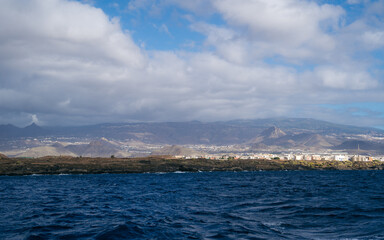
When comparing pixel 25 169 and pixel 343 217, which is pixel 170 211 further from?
pixel 25 169

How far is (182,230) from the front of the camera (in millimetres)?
27719

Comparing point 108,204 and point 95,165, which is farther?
point 95,165

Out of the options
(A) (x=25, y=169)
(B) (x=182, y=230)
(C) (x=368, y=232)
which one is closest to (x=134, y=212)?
(B) (x=182, y=230)

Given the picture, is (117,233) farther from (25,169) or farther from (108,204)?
(25,169)

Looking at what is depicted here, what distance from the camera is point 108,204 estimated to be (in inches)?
1775

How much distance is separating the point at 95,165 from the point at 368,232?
186 meters

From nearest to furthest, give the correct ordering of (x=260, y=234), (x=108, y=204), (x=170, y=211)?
(x=260, y=234) < (x=170, y=211) < (x=108, y=204)

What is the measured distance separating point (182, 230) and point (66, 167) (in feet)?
570

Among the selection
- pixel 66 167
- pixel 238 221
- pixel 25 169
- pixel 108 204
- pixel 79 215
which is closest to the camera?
pixel 238 221

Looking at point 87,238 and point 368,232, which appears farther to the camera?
point 368,232

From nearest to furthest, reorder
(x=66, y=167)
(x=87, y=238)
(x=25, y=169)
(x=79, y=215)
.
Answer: (x=87, y=238) → (x=79, y=215) → (x=25, y=169) → (x=66, y=167)

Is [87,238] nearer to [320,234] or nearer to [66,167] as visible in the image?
[320,234]

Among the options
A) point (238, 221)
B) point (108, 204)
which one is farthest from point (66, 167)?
point (238, 221)

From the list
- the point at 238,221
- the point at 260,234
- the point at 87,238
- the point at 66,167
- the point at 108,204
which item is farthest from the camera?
the point at 66,167
